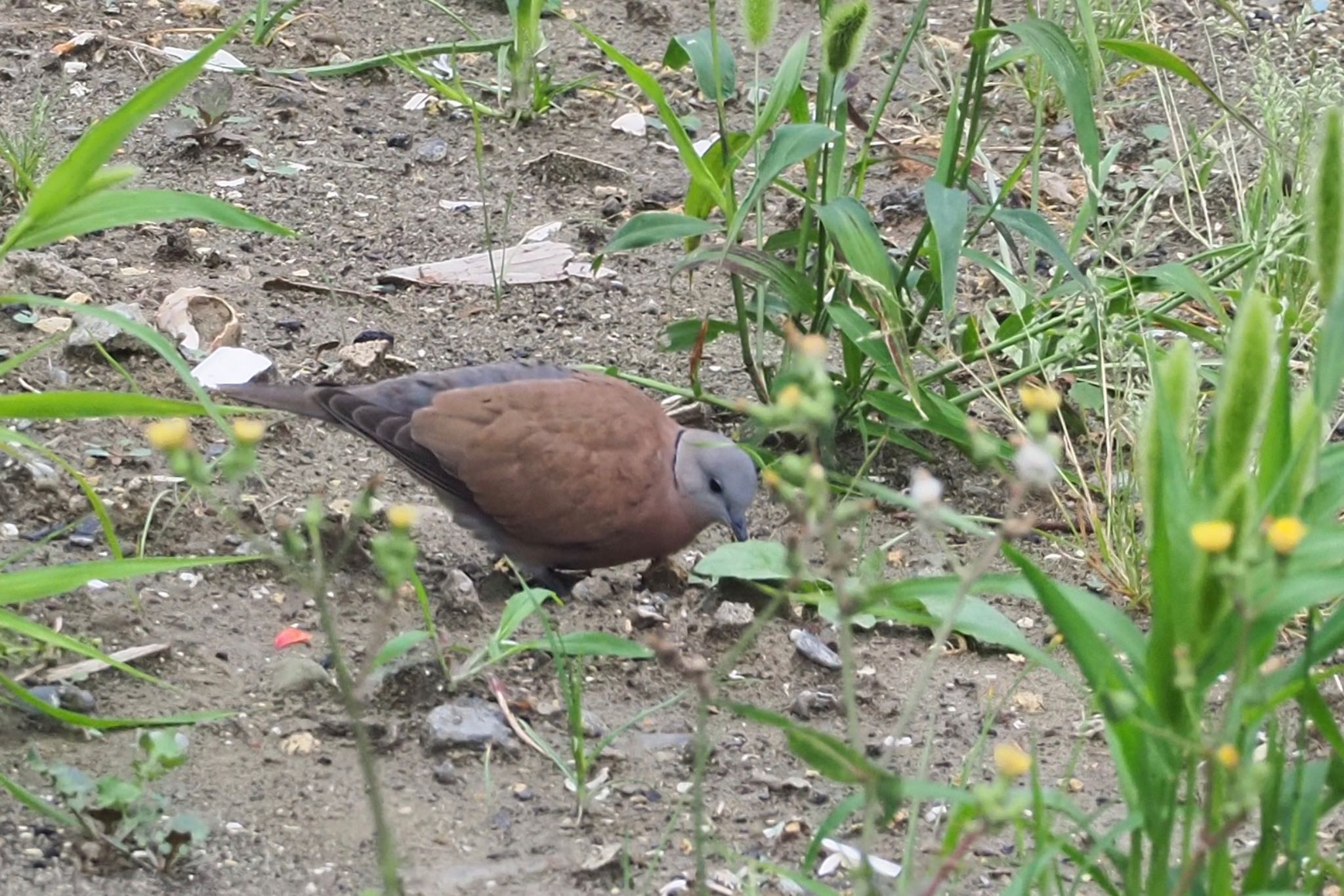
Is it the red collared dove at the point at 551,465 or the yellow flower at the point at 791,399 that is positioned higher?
the yellow flower at the point at 791,399

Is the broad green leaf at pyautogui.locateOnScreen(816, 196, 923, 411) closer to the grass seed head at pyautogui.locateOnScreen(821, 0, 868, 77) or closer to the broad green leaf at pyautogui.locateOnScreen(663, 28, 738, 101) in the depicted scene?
the grass seed head at pyautogui.locateOnScreen(821, 0, 868, 77)

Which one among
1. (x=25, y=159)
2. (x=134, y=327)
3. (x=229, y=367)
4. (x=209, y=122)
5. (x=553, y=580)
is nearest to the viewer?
(x=134, y=327)

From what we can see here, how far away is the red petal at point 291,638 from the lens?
278 centimetres

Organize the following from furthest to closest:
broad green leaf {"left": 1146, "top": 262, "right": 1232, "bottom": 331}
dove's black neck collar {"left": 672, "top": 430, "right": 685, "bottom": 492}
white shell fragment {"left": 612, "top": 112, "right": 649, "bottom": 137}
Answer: white shell fragment {"left": 612, "top": 112, "right": 649, "bottom": 137}, dove's black neck collar {"left": 672, "top": 430, "right": 685, "bottom": 492}, broad green leaf {"left": 1146, "top": 262, "right": 1232, "bottom": 331}

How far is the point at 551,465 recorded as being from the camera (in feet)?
10.5

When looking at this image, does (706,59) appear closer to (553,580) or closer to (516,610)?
(553,580)

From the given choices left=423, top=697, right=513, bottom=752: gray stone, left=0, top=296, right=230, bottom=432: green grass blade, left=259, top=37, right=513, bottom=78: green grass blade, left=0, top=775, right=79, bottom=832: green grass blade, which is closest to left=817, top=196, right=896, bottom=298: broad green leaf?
left=423, top=697, right=513, bottom=752: gray stone

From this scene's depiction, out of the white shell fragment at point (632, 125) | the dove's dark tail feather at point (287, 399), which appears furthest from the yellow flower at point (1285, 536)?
the white shell fragment at point (632, 125)

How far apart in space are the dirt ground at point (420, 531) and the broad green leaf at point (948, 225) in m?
0.68

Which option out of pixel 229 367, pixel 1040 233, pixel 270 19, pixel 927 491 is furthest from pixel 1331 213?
pixel 270 19

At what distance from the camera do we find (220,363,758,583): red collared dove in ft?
10.3

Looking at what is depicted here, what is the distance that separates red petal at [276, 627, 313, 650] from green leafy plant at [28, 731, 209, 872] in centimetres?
57

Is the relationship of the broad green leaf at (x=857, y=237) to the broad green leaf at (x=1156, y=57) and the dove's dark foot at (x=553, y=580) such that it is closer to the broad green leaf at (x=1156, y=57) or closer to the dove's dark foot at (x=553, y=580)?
the broad green leaf at (x=1156, y=57)

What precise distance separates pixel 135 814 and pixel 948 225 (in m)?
1.67
